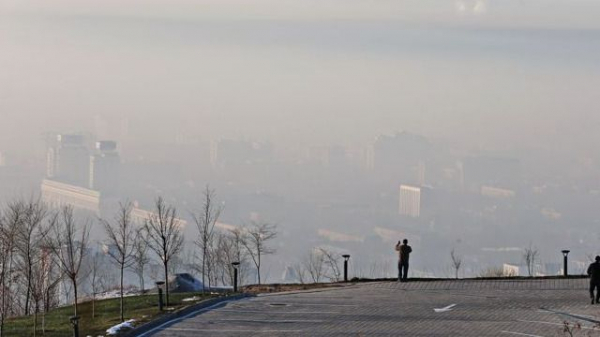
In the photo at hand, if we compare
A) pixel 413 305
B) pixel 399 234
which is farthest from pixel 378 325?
pixel 399 234

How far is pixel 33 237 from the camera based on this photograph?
44.0m

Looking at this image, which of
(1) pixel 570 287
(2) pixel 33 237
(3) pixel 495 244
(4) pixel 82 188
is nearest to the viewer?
(1) pixel 570 287

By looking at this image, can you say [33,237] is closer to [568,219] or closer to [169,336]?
[169,336]

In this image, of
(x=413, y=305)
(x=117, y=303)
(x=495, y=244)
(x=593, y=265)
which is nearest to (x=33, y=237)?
(x=117, y=303)

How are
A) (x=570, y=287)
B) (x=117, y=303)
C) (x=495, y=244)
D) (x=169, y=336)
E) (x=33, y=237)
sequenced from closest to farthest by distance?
(x=169, y=336), (x=570, y=287), (x=117, y=303), (x=33, y=237), (x=495, y=244)

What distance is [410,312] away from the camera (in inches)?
1118

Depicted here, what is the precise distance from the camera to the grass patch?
28312 mm

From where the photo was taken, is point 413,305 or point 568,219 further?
point 568,219

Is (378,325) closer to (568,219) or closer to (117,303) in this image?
(117,303)

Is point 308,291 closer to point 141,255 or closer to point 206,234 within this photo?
point 206,234

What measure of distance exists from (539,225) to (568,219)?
6021 millimetres

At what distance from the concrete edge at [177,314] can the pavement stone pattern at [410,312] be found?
36 centimetres

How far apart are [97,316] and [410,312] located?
9.70 meters

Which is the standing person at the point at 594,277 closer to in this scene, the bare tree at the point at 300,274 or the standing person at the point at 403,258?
the standing person at the point at 403,258
